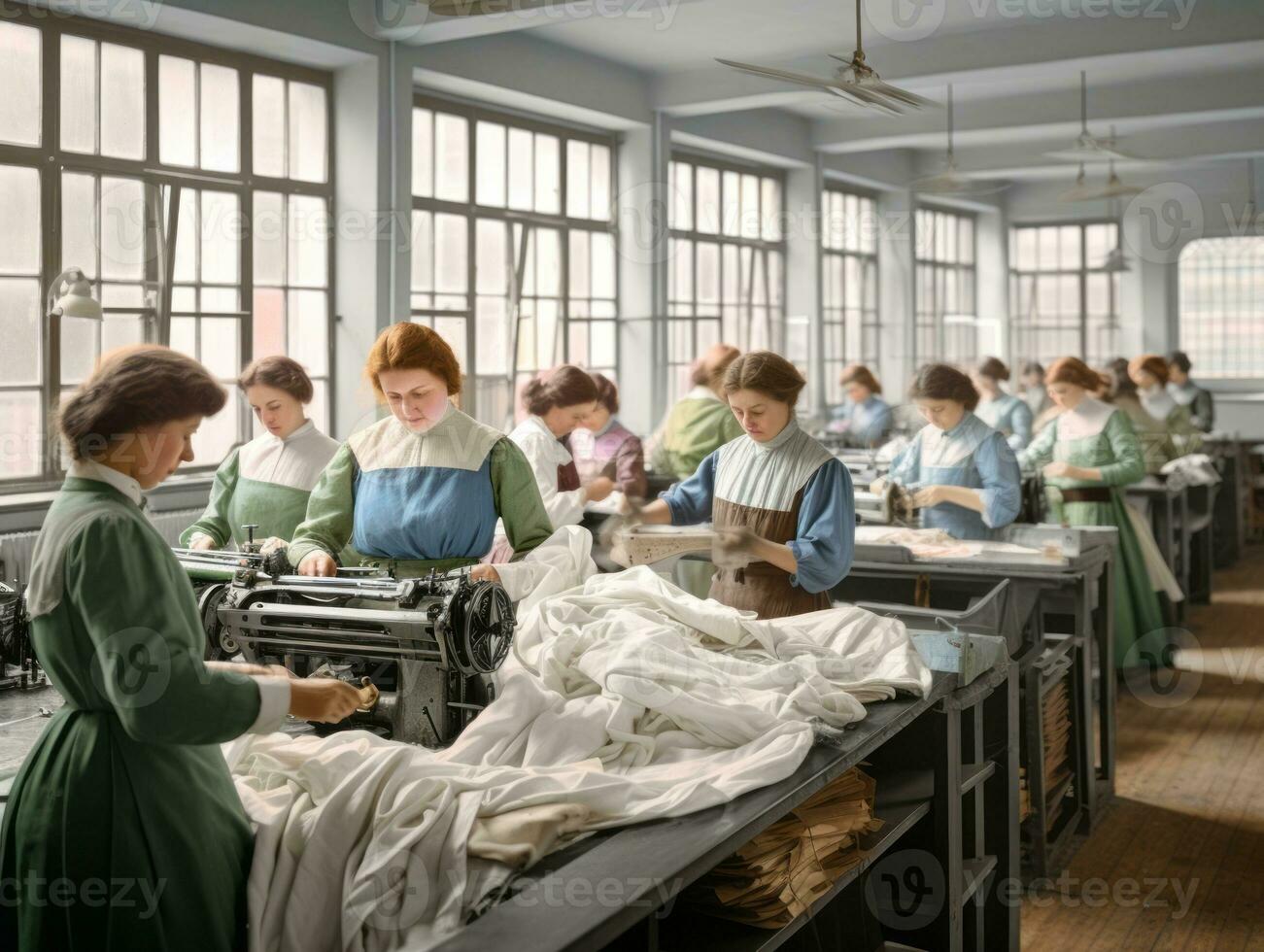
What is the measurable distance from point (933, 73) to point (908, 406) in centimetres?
407

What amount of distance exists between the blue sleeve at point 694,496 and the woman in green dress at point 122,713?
1869 millimetres

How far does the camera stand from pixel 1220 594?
8539 millimetres

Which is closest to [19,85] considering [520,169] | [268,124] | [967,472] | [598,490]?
[268,124]

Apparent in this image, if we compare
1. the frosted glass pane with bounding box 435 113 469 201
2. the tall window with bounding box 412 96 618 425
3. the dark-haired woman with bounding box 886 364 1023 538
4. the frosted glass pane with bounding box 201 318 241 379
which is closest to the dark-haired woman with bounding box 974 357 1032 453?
the tall window with bounding box 412 96 618 425

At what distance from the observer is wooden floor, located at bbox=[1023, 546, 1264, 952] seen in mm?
3547

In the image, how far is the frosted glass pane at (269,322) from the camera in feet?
20.5

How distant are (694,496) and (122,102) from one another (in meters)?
3.50

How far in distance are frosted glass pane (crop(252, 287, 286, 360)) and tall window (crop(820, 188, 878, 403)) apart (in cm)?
572

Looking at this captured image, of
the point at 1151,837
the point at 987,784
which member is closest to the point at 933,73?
the point at 1151,837

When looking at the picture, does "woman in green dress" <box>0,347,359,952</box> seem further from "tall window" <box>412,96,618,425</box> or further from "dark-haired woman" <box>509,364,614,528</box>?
"tall window" <box>412,96,618,425</box>

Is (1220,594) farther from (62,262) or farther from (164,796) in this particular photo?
(164,796)

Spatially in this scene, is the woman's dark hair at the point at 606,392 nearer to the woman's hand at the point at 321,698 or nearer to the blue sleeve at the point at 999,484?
the blue sleeve at the point at 999,484

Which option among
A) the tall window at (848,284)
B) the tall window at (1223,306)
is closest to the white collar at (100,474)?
the tall window at (848,284)

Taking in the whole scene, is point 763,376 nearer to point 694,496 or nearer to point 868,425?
point 694,496
